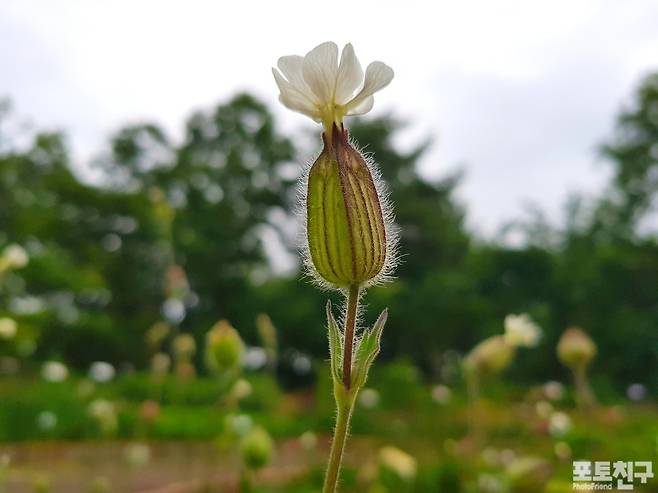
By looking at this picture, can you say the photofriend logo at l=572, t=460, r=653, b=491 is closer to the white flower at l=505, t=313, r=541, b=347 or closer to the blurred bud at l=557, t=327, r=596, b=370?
the blurred bud at l=557, t=327, r=596, b=370

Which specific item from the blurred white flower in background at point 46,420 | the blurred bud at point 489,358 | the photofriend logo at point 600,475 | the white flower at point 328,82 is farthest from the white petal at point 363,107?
the blurred white flower in background at point 46,420

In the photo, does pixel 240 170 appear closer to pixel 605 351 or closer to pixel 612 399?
pixel 605 351

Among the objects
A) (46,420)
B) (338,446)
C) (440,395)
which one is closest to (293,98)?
(338,446)

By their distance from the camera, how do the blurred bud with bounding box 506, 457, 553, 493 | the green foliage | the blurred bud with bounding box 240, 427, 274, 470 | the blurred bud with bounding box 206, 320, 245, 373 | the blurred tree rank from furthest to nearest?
1. the blurred tree
2. the green foliage
3. the blurred bud with bounding box 506, 457, 553, 493
4. the blurred bud with bounding box 206, 320, 245, 373
5. the blurred bud with bounding box 240, 427, 274, 470

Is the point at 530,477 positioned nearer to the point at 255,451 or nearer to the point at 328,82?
the point at 255,451

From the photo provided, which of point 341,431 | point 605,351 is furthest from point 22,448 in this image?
point 605,351

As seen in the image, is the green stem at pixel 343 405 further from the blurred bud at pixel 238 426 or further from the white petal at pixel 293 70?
the blurred bud at pixel 238 426

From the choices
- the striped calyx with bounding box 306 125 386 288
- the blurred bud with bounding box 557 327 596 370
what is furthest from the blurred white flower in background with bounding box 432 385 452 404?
the striped calyx with bounding box 306 125 386 288
